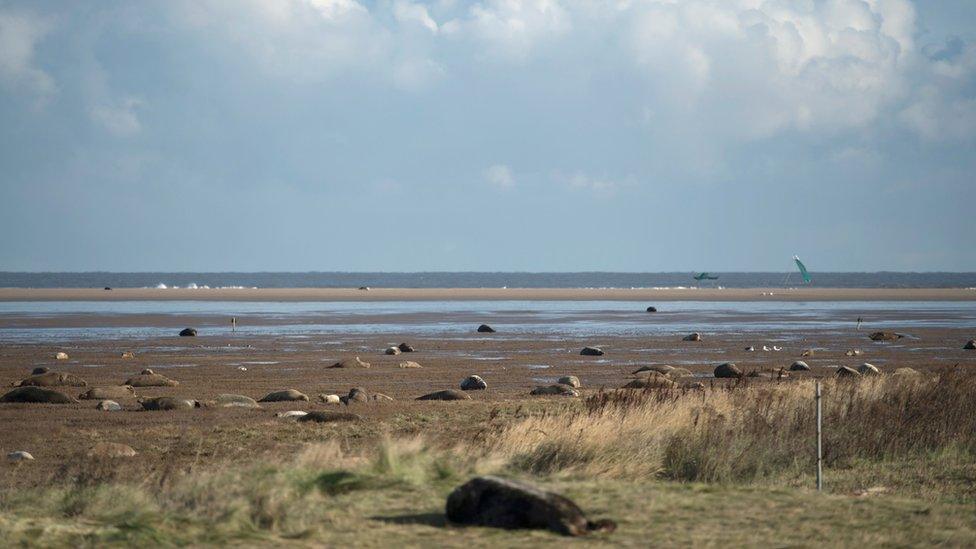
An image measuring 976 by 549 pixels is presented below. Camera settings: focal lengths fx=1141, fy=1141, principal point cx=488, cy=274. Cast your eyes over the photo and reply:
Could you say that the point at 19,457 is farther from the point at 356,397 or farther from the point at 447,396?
the point at 447,396

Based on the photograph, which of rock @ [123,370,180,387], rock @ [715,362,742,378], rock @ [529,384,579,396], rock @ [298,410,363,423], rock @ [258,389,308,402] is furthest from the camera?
rock @ [715,362,742,378]

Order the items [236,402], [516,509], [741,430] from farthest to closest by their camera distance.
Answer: [236,402] < [741,430] < [516,509]

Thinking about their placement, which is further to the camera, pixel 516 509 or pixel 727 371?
pixel 727 371

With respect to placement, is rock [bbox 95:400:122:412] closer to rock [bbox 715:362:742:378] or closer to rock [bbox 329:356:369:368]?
rock [bbox 329:356:369:368]

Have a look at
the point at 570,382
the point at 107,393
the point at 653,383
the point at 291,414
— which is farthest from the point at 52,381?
the point at 653,383

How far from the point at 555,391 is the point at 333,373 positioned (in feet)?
26.0

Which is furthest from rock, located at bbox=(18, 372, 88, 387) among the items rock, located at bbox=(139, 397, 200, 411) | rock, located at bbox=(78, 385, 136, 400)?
rock, located at bbox=(139, 397, 200, 411)

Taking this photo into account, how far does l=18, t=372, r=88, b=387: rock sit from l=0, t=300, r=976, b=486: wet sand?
62 cm

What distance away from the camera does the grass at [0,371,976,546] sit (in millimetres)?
10086

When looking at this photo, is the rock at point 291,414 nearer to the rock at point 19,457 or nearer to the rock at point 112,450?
the rock at point 112,450

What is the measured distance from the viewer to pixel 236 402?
2283 cm

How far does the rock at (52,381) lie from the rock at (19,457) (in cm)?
1020

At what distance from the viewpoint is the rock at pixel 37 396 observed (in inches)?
922

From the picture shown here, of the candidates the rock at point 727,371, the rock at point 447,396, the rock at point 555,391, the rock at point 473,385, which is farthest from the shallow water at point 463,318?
the rock at point 447,396
